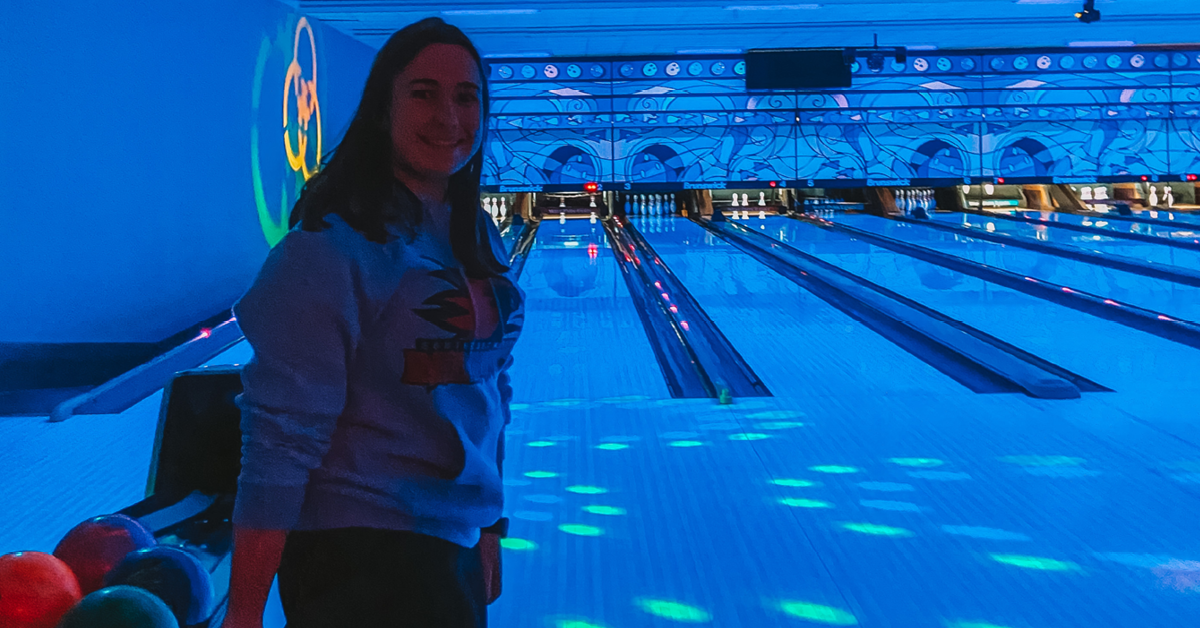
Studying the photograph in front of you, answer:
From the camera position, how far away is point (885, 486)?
2373 mm

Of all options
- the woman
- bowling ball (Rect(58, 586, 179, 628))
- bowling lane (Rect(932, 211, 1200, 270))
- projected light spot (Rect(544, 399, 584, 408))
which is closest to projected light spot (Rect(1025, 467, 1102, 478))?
projected light spot (Rect(544, 399, 584, 408))

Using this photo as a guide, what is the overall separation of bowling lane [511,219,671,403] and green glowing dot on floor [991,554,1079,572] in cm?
161

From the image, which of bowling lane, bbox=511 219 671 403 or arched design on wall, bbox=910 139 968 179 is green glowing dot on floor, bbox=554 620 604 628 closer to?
bowling lane, bbox=511 219 671 403

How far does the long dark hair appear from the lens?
2.83 ft

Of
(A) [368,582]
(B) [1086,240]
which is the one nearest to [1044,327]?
A: (B) [1086,240]

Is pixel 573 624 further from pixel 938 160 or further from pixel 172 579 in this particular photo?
pixel 938 160

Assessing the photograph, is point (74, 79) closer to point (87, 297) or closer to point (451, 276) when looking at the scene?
point (87, 297)

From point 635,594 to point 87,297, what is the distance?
104 inches

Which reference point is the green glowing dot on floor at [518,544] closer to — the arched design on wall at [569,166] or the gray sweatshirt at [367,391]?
the gray sweatshirt at [367,391]

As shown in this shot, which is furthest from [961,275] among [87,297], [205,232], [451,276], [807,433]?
[451,276]

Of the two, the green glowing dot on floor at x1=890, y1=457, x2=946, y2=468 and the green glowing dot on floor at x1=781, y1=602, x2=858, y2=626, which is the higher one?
the green glowing dot on floor at x1=890, y1=457, x2=946, y2=468

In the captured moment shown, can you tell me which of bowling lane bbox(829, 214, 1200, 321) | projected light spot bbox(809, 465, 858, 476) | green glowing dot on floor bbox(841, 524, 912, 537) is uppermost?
bowling lane bbox(829, 214, 1200, 321)

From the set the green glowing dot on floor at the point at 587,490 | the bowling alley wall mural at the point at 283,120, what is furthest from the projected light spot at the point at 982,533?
the bowling alley wall mural at the point at 283,120

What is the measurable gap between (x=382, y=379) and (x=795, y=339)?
359cm
